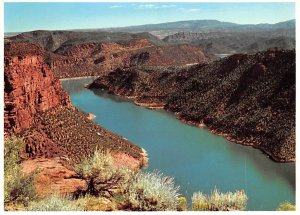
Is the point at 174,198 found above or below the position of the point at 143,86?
above

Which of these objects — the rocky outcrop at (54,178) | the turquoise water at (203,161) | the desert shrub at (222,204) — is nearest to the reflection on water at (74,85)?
the turquoise water at (203,161)

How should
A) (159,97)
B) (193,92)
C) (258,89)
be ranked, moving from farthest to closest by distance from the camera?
(159,97)
(193,92)
(258,89)

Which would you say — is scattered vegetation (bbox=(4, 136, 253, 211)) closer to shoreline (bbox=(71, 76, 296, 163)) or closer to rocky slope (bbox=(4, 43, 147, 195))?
rocky slope (bbox=(4, 43, 147, 195))

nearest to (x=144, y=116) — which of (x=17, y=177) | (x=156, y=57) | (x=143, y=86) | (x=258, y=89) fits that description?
(x=258, y=89)

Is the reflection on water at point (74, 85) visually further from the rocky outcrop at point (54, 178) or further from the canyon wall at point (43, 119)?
the rocky outcrop at point (54, 178)

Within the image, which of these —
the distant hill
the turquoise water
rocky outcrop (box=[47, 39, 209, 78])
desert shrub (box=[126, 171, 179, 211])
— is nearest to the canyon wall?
the turquoise water

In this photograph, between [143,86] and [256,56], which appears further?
[143,86]
